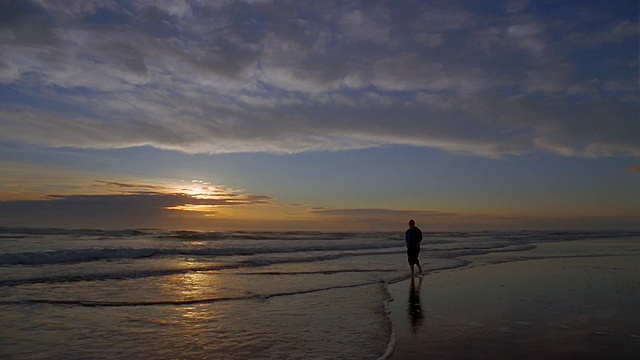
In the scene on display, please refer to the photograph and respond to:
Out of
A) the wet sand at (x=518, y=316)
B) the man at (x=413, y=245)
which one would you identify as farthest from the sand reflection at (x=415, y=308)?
the man at (x=413, y=245)

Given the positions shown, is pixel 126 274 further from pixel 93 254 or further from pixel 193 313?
pixel 93 254

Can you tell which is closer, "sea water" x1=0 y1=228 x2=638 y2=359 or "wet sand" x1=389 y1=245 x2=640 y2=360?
"wet sand" x1=389 y1=245 x2=640 y2=360

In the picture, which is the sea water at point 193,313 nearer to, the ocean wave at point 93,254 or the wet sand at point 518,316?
the wet sand at point 518,316

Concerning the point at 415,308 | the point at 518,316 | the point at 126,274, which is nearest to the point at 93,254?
the point at 126,274

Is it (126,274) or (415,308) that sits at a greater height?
(415,308)

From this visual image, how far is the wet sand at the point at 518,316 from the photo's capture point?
7039 mm

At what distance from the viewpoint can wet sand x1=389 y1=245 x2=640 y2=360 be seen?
7.04m

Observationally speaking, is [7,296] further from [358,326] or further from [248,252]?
[248,252]

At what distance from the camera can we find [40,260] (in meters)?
21.6

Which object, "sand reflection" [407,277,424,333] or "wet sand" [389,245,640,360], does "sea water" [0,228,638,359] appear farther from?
"wet sand" [389,245,640,360]

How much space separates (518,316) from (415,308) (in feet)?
7.34

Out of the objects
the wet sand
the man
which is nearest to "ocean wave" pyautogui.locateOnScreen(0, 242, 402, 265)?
the man

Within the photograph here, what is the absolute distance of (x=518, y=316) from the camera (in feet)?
31.1

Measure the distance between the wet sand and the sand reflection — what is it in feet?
0.06
